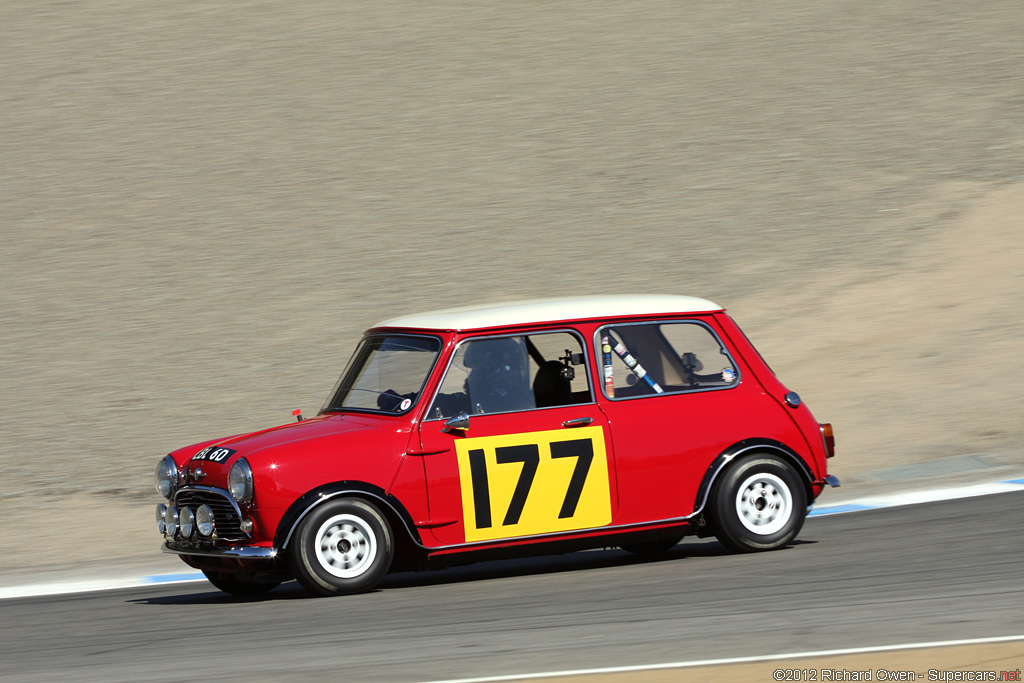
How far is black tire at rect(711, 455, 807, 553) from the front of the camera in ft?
27.6

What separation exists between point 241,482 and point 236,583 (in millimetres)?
1141

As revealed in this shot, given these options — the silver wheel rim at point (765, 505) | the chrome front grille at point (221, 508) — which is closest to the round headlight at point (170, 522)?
the chrome front grille at point (221, 508)

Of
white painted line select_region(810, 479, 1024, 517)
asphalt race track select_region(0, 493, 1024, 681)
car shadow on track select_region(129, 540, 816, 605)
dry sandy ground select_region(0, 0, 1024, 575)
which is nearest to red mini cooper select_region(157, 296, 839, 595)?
car shadow on track select_region(129, 540, 816, 605)

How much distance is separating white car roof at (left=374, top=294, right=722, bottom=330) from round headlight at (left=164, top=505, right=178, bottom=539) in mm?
1793

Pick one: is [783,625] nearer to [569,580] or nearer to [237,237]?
[569,580]

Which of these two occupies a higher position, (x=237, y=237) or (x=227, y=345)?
(x=237, y=237)

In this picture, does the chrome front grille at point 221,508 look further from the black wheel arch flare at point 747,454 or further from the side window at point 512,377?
the black wheel arch flare at point 747,454

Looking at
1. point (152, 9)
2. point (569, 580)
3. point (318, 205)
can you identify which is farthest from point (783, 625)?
point (152, 9)

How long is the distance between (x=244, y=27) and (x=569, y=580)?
88.2ft

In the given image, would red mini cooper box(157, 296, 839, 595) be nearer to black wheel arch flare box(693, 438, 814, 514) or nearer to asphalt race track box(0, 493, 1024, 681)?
black wheel arch flare box(693, 438, 814, 514)

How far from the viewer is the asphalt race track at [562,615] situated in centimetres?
613

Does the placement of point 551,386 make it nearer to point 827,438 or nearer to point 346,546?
point 346,546

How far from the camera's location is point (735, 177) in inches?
925

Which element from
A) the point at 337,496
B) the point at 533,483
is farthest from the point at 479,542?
the point at 337,496
